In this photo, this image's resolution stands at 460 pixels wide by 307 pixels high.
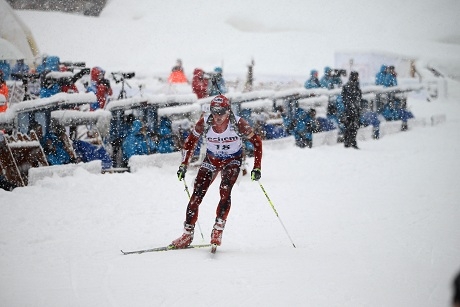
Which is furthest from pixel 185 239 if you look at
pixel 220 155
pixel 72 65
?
pixel 72 65

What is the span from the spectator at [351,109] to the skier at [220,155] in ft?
32.8

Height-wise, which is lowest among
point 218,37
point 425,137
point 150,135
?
point 425,137

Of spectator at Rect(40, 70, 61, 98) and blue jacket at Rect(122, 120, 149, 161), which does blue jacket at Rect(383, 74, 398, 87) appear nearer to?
blue jacket at Rect(122, 120, 149, 161)

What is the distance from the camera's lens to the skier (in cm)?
610

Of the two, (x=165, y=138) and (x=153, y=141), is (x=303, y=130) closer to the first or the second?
(x=165, y=138)

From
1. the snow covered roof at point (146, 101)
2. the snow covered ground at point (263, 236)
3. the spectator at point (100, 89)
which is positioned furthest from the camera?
the spectator at point (100, 89)

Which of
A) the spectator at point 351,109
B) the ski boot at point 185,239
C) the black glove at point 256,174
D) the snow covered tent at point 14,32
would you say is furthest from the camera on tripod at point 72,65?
the snow covered tent at point 14,32

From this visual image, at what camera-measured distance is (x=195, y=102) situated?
1263 cm

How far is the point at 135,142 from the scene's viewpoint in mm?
11391

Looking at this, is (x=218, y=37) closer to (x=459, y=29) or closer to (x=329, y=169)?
(x=459, y=29)

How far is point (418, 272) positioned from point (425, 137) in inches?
559

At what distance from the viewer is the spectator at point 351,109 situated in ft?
51.7

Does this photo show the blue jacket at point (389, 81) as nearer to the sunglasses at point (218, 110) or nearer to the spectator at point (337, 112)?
the spectator at point (337, 112)

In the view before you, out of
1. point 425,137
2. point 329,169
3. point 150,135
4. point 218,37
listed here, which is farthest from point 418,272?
point 218,37
